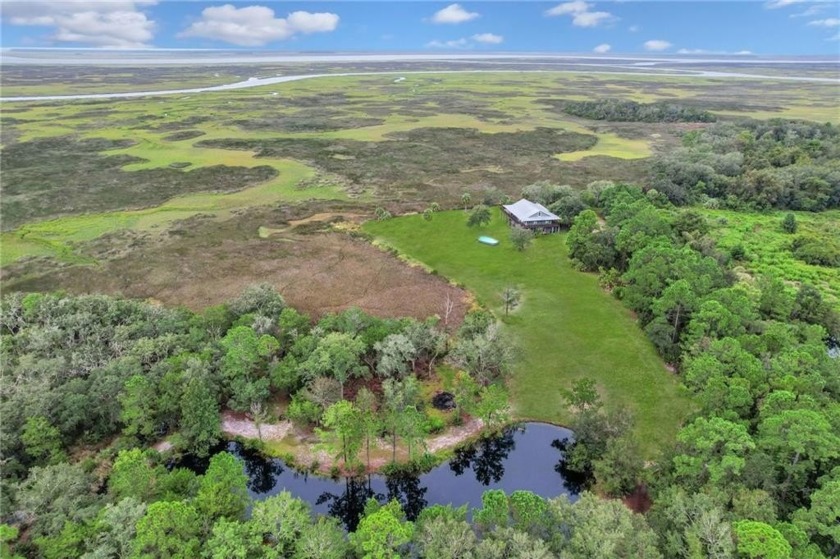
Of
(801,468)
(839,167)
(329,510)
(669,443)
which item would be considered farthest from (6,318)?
(839,167)

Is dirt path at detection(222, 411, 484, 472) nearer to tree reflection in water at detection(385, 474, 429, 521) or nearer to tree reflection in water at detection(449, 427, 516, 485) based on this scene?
tree reflection in water at detection(449, 427, 516, 485)

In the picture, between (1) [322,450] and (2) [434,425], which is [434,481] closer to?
(2) [434,425]

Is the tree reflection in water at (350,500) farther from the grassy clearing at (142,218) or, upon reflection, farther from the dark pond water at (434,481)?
the grassy clearing at (142,218)

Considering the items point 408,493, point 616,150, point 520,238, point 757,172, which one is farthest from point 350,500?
point 616,150

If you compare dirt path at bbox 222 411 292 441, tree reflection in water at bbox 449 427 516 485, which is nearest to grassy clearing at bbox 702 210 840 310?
tree reflection in water at bbox 449 427 516 485

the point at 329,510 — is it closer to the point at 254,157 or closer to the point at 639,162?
the point at 254,157

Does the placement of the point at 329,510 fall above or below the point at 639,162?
below
